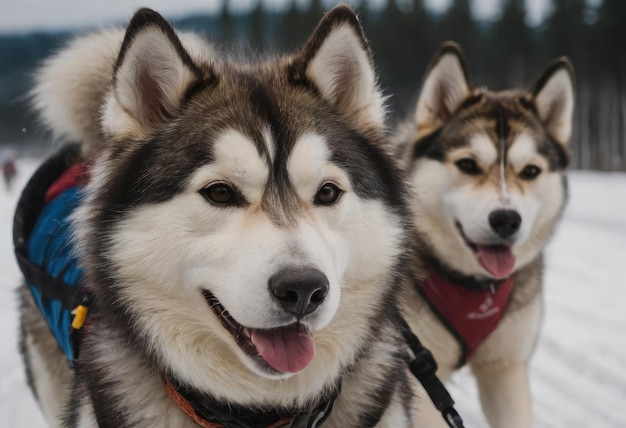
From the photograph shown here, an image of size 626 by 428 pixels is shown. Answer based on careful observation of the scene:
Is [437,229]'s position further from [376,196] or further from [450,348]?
[376,196]

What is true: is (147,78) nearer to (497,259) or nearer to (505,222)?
(505,222)

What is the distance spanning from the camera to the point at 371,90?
209 centimetres

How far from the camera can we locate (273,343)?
1690 millimetres

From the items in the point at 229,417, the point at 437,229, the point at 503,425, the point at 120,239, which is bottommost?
the point at 503,425

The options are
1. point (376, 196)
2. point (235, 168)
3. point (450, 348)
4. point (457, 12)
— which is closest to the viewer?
point (235, 168)

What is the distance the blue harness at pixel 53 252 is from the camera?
87.5 inches

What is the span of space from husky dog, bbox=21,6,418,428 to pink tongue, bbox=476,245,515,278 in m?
1.33

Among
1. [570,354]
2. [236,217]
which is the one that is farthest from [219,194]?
[570,354]

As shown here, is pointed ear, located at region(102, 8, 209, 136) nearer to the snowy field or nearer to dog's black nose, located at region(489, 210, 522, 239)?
dog's black nose, located at region(489, 210, 522, 239)

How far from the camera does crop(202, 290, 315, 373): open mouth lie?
1.67 meters

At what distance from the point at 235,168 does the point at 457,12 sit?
34.4 m

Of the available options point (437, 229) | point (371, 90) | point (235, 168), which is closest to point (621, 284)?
point (437, 229)

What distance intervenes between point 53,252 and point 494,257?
6.68 ft

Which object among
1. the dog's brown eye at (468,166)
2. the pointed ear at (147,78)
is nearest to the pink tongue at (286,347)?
the pointed ear at (147,78)
